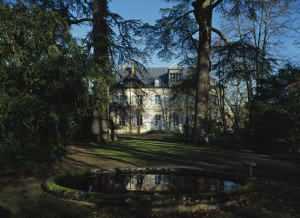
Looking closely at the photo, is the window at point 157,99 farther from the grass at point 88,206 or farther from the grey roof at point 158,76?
the grass at point 88,206

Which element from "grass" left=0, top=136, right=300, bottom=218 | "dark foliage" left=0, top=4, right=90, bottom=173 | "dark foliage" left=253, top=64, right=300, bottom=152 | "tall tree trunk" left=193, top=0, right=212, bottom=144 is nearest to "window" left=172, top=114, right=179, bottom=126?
"tall tree trunk" left=193, top=0, right=212, bottom=144

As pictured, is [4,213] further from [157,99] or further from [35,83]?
[157,99]

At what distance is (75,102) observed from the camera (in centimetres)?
743

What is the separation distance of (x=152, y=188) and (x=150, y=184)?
1.15 ft

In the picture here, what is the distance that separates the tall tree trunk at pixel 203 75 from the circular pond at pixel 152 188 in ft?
24.9

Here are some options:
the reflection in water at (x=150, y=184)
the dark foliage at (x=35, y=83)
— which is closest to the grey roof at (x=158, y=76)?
the dark foliage at (x=35, y=83)

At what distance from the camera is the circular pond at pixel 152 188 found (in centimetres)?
393

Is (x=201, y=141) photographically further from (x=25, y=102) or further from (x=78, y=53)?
(x=25, y=102)

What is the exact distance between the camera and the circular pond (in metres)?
3.93

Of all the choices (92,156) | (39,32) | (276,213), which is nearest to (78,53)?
(39,32)

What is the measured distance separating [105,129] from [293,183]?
10.4 m

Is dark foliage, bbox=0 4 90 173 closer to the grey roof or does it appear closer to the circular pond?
the circular pond

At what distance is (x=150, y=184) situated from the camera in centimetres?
566

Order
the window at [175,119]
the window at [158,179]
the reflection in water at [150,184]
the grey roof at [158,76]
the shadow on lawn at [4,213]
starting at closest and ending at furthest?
the shadow on lawn at [4,213] < the reflection in water at [150,184] < the window at [158,179] < the window at [175,119] < the grey roof at [158,76]
